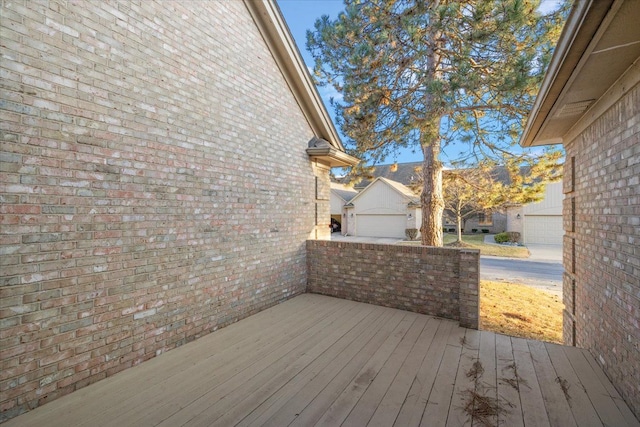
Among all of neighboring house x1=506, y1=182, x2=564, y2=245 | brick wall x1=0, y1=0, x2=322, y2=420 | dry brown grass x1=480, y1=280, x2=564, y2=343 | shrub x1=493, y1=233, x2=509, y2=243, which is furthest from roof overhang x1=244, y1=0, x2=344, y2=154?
shrub x1=493, y1=233, x2=509, y2=243

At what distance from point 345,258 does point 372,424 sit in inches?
132

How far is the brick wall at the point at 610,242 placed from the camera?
2447 millimetres

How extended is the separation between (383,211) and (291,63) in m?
17.5

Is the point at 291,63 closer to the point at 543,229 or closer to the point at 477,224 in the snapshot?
the point at 543,229

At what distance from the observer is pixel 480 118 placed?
7672mm

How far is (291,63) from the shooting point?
5594 millimetres

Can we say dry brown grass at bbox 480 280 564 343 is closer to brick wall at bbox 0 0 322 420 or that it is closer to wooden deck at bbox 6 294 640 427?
wooden deck at bbox 6 294 640 427

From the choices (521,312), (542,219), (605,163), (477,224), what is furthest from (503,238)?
(605,163)

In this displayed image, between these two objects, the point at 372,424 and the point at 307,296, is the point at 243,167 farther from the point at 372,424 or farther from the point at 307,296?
the point at 372,424

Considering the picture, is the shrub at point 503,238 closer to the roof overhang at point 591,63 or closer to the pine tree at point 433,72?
the pine tree at point 433,72

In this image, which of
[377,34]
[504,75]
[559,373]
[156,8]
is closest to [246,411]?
[559,373]

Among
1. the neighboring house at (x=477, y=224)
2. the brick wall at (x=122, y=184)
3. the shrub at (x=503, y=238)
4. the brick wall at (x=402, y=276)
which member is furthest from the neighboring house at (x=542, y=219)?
the brick wall at (x=122, y=184)

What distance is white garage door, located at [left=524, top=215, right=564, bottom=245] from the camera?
18.5 m

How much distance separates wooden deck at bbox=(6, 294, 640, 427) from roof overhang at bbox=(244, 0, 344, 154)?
4.29 metres
